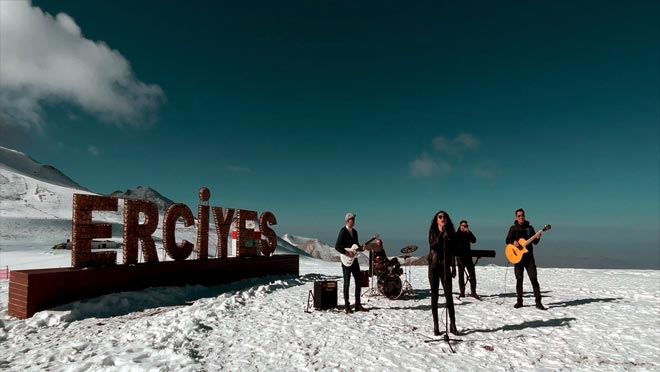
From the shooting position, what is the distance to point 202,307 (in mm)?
10211

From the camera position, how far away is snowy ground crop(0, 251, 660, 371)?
6.40m

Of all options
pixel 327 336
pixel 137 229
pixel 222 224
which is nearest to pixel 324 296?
pixel 327 336

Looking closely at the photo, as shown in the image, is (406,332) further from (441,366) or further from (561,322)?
(561,322)

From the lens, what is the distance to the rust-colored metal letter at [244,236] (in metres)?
19.0

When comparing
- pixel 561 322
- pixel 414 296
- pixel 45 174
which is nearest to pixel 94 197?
pixel 414 296

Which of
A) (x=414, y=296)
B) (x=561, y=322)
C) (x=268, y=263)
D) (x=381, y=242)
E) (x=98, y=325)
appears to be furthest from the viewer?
(x=268, y=263)

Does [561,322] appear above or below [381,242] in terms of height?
below

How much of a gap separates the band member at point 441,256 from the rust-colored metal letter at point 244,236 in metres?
13.2

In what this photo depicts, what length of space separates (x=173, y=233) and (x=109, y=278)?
3171 millimetres

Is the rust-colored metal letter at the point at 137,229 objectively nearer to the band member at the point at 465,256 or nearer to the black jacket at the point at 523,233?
the band member at the point at 465,256

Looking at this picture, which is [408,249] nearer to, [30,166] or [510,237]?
[510,237]

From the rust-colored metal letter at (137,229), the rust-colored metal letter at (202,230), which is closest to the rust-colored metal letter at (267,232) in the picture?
the rust-colored metal letter at (202,230)

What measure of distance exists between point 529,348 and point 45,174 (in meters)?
206

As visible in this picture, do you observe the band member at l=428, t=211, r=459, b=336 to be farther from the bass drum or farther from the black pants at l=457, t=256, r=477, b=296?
the black pants at l=457, t=256, r=477, b=296
